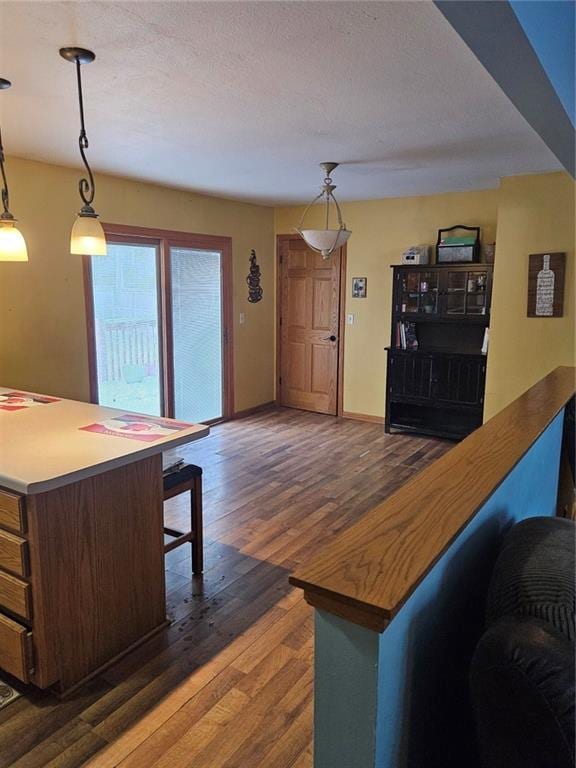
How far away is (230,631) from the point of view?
7.69 ft

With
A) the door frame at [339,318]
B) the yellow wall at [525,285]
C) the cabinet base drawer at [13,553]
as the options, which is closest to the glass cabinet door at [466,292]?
the yellow wall at [525,285]

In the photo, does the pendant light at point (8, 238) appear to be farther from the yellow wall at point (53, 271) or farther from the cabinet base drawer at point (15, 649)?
the cabinet base drawer at point (15, 649)

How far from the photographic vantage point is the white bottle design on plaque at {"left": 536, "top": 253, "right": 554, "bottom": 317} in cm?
427

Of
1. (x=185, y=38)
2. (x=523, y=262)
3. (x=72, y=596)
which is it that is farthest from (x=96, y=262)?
(x=523, y=262)

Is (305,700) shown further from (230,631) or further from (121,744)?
(121,744)

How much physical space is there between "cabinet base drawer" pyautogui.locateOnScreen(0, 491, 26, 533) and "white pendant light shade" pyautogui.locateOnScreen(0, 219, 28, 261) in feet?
3.94

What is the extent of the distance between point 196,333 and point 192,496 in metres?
2.93

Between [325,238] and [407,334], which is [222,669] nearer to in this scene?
[325,238]

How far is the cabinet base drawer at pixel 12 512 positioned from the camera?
1.81m

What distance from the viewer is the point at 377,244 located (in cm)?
560

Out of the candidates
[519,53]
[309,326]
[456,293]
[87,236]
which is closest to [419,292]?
[456,293]

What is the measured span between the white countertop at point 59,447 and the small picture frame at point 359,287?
11.9ft

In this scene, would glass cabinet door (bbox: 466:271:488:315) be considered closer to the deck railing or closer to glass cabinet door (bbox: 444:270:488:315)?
glass cabinet door (bbox: 444:270:488:315)

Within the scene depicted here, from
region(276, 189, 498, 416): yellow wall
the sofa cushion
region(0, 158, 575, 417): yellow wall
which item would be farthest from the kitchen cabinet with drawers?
region(276, 189, 498, 416): yellow wall
